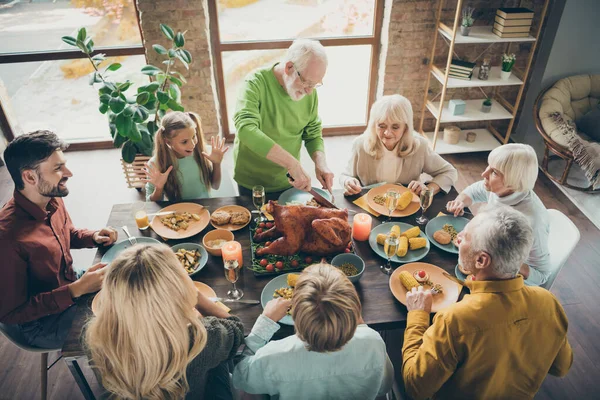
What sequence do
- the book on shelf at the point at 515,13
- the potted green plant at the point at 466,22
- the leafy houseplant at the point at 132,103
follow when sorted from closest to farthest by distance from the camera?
the leafy houseplant at the point at 132,103
the book on shelf at the point at 515,13
the potted green plant at the point at 466,22

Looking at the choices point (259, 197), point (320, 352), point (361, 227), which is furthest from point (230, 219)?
point (320, 352)

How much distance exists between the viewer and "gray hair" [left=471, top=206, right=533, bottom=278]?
1617mm

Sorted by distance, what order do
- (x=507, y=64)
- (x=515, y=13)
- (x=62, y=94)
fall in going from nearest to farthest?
1. (x=515, y=13)
2. (x=507, y=64)
3. (x=62, y=94)

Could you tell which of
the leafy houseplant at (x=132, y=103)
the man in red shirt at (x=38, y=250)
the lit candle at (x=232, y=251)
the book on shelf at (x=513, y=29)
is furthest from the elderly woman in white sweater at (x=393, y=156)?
the book on shelf at (x=513, y=29)

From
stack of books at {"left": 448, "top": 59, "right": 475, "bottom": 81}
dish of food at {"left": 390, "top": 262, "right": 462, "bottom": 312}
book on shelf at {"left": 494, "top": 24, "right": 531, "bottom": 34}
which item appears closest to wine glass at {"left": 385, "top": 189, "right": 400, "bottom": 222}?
dish of food at {"left": 390, "top": 262, "right": 462, "bottom": 312}

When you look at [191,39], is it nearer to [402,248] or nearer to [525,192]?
[402,248]

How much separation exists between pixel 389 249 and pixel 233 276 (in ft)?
2.35

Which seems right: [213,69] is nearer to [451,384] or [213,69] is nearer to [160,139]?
[160,139]

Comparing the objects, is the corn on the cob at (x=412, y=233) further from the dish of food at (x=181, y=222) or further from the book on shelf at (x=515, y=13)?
the book on shelf at (x=515, y=13)

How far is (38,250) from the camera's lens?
208 centimetres

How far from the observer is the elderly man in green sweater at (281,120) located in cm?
245

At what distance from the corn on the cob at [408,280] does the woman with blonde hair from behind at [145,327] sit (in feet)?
3.07

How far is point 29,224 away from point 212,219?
2.83 ft

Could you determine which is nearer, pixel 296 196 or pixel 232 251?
pixel 232 251
